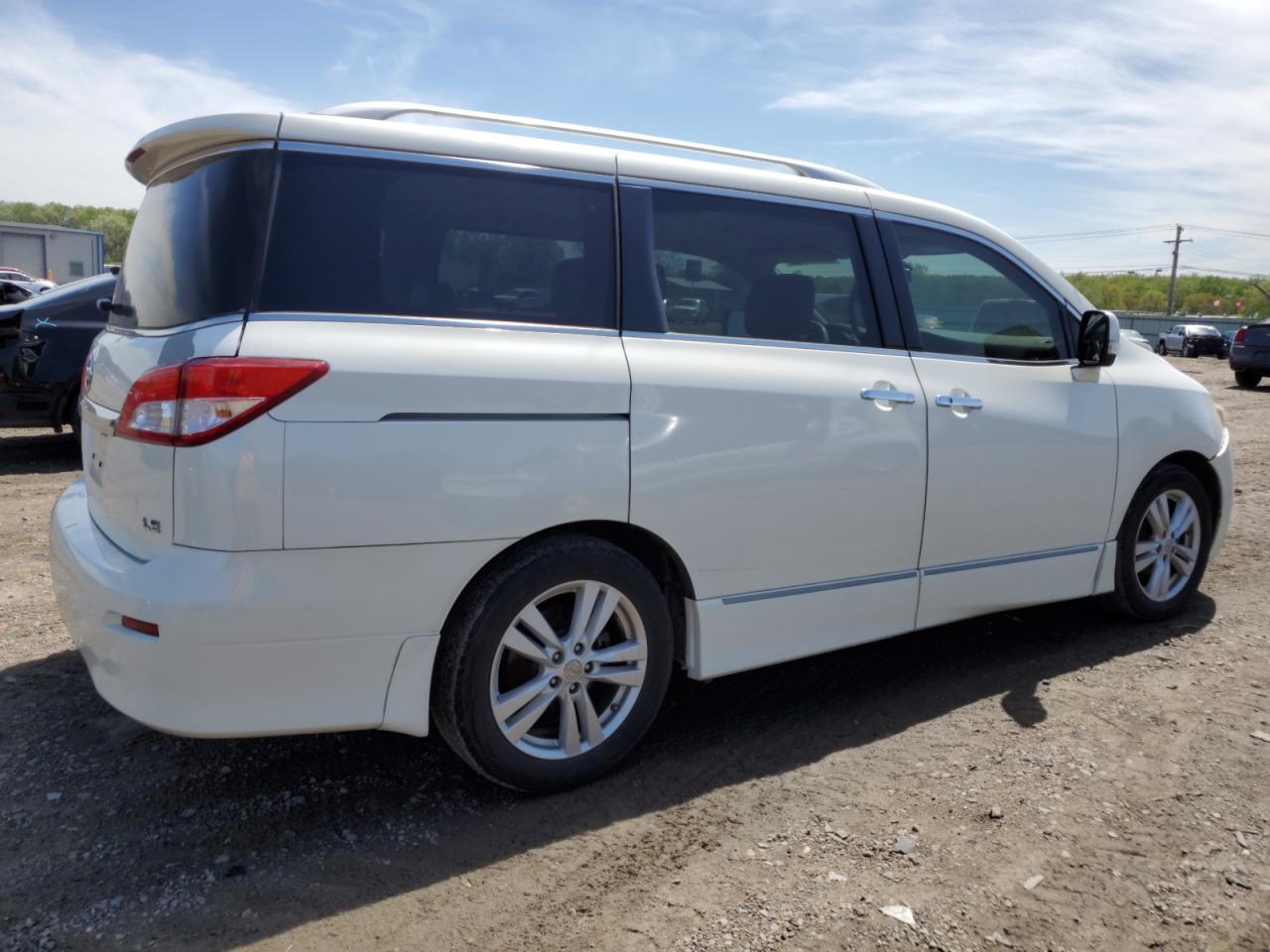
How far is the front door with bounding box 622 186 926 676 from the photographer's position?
3.34 metres

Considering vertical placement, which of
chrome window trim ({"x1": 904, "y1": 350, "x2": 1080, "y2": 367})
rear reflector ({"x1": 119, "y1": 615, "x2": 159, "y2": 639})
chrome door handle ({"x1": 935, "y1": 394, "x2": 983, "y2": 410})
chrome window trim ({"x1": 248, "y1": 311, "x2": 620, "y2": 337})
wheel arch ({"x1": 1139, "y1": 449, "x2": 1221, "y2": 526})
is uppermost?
chrome window trim ({"x1": 248, "y1": 311, "x2": 620, "y2": 337})

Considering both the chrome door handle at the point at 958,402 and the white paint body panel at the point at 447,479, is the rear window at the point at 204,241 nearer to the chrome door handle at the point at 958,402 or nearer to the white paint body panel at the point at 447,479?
the white paint body panel at the point at 447,479

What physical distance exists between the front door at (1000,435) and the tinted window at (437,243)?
1.49 meters

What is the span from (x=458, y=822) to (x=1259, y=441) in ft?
38.8

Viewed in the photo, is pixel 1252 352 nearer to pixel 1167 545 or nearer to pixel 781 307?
pixel 1167 545

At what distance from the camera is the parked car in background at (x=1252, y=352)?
19.5 meters

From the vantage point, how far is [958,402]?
4.03 metres

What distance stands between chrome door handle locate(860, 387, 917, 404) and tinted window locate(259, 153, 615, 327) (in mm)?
1059

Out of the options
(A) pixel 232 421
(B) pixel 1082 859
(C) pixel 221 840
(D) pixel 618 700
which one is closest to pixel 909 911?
(B) pixel 1082 859

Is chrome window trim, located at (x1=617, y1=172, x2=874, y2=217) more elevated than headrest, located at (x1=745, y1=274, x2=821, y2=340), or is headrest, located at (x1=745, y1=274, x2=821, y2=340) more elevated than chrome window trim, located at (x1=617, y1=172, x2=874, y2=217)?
chrome window trim, located at (x1=617, y1=172, x2=874, y2=217)

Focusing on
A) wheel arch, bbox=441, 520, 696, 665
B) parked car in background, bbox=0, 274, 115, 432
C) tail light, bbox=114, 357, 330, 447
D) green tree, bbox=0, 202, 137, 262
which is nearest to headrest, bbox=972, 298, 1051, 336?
wheel arch, bbox=441, 520, 696, 665

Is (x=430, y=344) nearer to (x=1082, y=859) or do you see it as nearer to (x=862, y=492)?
(x=862, y=492)

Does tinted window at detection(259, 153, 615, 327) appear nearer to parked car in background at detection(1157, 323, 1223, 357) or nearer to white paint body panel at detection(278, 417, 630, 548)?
white paint body panel at detection(278, 417, 630, 548)

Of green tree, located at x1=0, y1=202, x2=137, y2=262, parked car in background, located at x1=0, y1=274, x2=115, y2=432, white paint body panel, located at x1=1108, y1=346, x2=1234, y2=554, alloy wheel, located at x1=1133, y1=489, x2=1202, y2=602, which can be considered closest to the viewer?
white paint body panel, located at x1=1108, y1=346, x2=1234, y2=554
